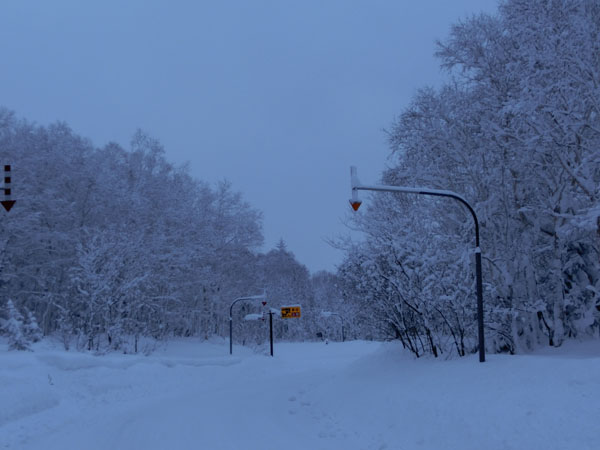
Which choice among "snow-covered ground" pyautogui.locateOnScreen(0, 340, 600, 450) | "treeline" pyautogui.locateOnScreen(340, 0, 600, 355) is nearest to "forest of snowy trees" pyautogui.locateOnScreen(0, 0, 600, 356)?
"treeline" pyautogui.locateOnScreen(340, 0, 600, 355)

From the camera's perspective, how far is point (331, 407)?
13.2m

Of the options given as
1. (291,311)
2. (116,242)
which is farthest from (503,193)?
(291,311)

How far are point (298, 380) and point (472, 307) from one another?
27.7 ft

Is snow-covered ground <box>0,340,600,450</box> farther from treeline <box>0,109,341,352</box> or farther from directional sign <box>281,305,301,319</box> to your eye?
directional sign <box>281,305,301,319</box>

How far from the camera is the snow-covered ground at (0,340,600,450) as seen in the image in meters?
7.98

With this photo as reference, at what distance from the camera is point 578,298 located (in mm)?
14641

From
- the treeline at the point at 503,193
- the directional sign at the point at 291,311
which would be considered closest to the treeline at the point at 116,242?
the directional sign at the point at 291,311

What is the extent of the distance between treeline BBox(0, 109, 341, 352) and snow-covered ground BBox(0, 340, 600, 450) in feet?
22.6

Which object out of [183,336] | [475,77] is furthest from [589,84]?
[183,336]

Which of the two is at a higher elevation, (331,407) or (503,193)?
(503,193)

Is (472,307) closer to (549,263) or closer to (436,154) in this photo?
(549,263)

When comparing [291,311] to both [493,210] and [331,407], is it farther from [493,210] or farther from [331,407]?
[331,407]

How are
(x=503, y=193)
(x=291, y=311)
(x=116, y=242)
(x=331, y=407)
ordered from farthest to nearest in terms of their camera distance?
(x=291, y=311) → (x=116, y=242) → (x=503, y=193) → (x=331, y=407)

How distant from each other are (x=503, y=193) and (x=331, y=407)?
746cm
